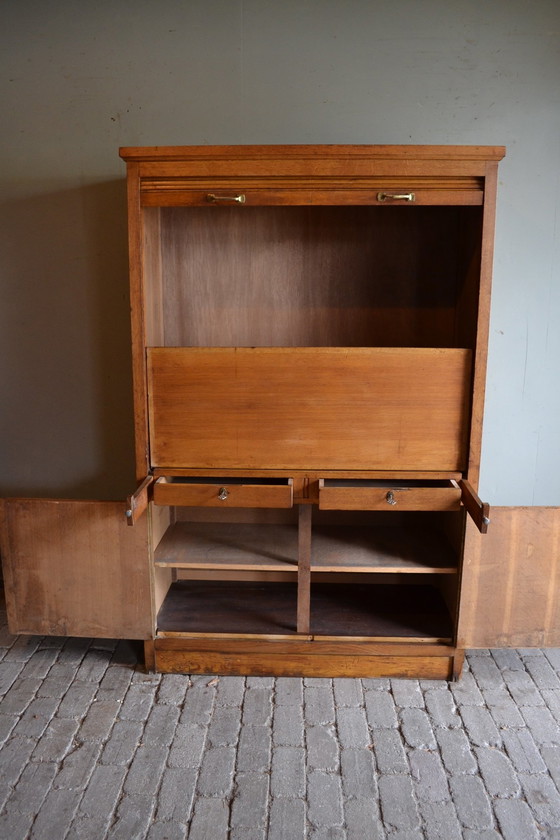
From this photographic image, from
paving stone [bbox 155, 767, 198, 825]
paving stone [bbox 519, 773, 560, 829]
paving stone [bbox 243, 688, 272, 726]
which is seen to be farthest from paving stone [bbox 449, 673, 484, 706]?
paving stone [bbox 155, 767, 198, 825]

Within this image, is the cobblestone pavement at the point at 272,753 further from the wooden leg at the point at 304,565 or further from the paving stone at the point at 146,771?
the wooden leg at the point at 304,565

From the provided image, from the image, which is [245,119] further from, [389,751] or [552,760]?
[552,760]

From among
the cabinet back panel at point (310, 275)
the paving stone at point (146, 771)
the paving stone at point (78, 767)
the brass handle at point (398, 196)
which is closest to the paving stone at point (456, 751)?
the paving stone at point (146, 771)

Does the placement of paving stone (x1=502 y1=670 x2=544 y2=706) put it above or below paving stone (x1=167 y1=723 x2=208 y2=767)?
above

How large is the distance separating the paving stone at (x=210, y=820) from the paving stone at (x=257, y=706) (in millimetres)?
364

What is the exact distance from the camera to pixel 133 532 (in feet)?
7.45

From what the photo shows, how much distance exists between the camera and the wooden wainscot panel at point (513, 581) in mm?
2178

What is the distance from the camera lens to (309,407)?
219 centimetres

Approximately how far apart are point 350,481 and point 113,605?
3.53 ft

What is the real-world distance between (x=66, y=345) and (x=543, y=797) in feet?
8.33

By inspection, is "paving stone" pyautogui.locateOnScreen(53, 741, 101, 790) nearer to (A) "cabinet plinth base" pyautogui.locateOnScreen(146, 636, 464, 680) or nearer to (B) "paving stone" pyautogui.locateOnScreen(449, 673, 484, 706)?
(A) "cabinet plinth base" pyautogui.locateOnScreen(146, 636, 464, 680)

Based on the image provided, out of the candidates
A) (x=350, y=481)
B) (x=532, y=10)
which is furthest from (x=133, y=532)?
(x=532, y=10)

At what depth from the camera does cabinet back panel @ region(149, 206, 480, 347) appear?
2.50 meters

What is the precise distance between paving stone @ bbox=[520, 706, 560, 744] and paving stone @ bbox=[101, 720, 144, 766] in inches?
55.1
